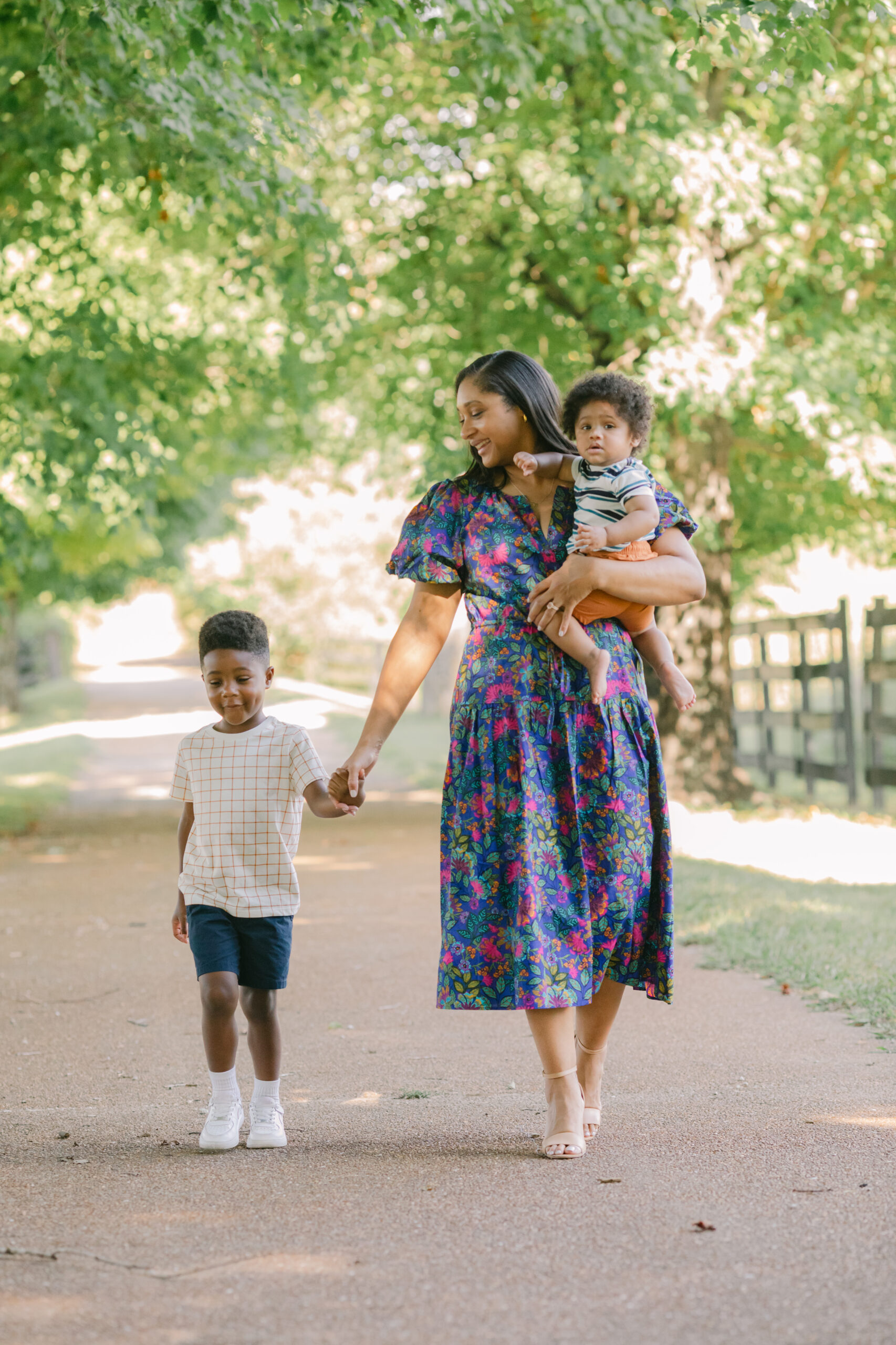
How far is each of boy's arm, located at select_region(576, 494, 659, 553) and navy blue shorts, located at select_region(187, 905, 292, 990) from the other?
1261mm

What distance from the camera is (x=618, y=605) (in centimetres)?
368

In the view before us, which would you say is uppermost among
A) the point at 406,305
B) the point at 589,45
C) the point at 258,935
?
the point at 589,45

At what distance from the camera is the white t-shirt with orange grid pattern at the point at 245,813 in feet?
12.2

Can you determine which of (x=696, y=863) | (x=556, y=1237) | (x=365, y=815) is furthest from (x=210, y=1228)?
(x=365, y=815)

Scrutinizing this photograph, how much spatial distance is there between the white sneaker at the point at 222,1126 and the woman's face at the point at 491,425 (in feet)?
6.06

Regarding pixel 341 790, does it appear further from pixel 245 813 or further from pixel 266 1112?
pixel 266 1112

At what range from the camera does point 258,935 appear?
146 inches

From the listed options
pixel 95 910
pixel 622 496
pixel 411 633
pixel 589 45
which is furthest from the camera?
pixel 589 45

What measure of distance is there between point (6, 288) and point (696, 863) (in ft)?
25.7

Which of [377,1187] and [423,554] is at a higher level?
[423,554]

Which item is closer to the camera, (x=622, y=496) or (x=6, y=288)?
(x=622, y=496)

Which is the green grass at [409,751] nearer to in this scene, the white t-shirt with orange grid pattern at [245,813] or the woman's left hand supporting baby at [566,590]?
the white t-shirt with orange grid pattern at [245,813]

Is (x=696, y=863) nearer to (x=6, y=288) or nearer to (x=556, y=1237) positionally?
(x=556, y=1237)

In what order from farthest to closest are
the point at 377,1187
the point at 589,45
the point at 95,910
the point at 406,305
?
1. the point at 406,305
2. the point at 589,45
3. the point at 95,910
4. the point at 377,1187
